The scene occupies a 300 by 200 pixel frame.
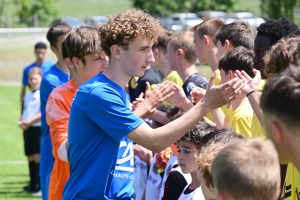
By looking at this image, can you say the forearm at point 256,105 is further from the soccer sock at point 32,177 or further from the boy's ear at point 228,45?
the soccer sock at point 32,177

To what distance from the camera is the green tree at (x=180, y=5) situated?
5831 centimetres

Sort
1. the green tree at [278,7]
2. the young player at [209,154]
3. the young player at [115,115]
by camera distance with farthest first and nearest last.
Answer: the green tree at [278,7] < the young player at [115,115] < the young player at [209,154]

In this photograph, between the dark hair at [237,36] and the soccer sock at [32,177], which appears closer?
the dark hair at [237,36]

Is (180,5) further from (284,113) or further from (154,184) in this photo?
(284,113)

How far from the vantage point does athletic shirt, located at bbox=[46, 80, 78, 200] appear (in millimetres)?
5297

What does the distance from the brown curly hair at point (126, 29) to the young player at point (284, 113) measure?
64.9 inches

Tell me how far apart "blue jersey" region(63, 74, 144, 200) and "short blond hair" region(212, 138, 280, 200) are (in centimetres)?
155

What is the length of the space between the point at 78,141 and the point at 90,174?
0.24 m

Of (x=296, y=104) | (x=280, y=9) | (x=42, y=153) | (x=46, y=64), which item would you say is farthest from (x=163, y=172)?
(x=280, y=9)

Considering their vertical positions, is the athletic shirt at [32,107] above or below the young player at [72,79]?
below

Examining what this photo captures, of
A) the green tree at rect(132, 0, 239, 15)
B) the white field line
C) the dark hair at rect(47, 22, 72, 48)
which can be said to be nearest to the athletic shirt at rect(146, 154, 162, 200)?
the dark hair at rect(47, 22, 72, 48)

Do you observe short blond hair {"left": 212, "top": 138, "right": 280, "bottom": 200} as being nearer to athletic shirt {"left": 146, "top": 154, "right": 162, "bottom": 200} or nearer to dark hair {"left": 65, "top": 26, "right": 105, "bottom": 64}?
dark hair {"left": 65, "top": 26, "right": 105, "bottom": 64}

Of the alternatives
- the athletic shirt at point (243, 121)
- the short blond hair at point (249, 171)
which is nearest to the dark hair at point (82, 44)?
the athletic shirt at point (243, 121)

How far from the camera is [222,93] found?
13.4 feet
